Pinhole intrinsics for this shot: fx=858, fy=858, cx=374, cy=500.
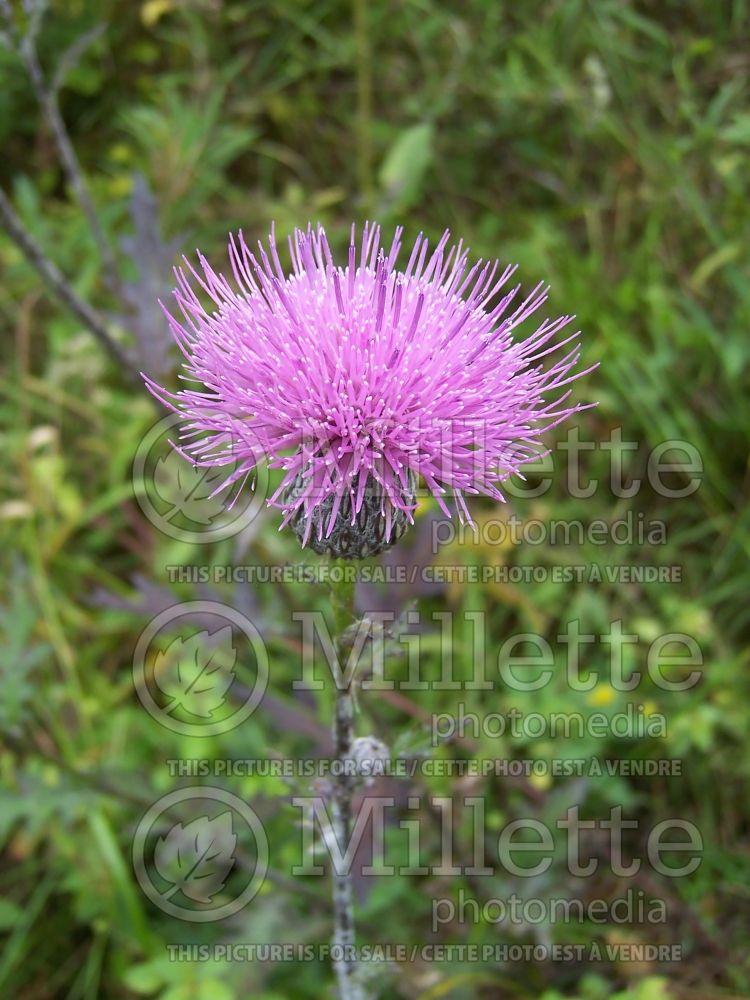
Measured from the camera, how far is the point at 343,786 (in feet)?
6.11

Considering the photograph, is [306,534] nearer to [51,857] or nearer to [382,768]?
[382,768]

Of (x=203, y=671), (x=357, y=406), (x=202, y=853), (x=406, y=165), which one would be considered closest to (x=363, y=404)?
(x=357, y=406)

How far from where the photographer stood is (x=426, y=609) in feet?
10.9

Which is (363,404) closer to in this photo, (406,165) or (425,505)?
(425,505)

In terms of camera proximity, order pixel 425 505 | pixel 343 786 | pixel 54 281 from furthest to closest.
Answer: pixel 425 505, pixel 54 281, pixel 343 786

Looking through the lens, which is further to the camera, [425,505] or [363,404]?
[425,505]

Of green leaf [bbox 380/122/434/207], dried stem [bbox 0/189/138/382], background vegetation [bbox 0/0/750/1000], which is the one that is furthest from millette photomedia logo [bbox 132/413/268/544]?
green leaf [bbox 380/122/434/207]

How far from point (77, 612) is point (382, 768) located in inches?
79.3

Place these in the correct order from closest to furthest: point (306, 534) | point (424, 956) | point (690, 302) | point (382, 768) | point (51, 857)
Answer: point (306, 534) < point (382, 768) < point (424, 956) < point (51, 857) < point (690, 302)

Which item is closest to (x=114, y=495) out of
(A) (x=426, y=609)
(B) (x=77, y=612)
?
(B) (x=77, y=612)

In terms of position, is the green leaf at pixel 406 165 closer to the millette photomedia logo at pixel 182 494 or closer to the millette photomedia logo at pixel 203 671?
the millette photomedia logo at pixel 182 494

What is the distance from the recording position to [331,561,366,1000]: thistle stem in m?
1.82

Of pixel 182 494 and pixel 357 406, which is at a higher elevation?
pixel 182 494

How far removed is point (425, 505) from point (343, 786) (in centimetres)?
120
